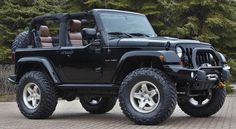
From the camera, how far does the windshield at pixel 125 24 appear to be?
36.6 ft

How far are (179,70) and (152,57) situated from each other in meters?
0.58

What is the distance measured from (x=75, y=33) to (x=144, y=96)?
2.66 meters

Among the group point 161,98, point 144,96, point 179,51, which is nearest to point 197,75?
point 179,51

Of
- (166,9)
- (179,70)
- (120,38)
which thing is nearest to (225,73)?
(179,70)

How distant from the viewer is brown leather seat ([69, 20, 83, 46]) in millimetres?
11859

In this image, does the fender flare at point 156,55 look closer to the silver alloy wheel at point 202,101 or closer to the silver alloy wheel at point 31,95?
the silver alloy wheel at point 202,101

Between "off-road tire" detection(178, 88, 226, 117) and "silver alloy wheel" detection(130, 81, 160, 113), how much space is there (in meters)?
1.79

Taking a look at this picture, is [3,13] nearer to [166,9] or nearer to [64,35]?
[166,9]

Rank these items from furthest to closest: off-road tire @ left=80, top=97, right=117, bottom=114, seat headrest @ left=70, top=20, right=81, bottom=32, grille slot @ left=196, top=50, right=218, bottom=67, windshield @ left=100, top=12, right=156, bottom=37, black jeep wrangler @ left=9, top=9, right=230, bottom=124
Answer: off-road tire @ left=80, top=97, right=117, bottom=114
seat headrest @ left=70, top=20, right=81, bottom=32
windshield @ left=100, top=12, right=156, bottom=37
grille slot @ left=196, top=50, right=218, bottom=67
black jeep wrangler @ left=9, top=9, right=230, bottom=124

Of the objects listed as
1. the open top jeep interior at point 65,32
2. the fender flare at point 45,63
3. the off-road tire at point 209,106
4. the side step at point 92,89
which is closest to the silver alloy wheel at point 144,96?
the side step at point 92,89

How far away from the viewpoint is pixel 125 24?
11508 millimetres

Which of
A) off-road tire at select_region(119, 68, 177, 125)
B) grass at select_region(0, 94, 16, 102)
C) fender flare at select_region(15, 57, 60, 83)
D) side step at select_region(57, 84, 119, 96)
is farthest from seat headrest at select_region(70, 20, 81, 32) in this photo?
grass at select_region(0, 94, 16, 102)

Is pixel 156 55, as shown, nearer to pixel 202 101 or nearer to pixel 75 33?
pixel 202 101

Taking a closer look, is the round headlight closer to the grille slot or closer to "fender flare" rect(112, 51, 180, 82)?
"fender flare" rect(112, 51, 180, 82)
